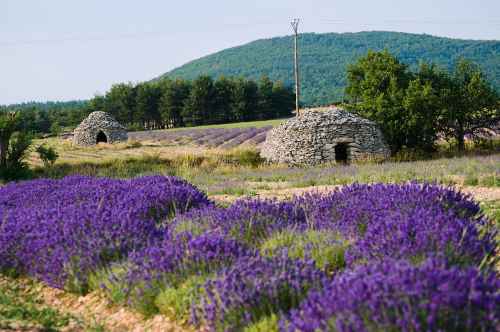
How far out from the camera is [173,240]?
4.07m

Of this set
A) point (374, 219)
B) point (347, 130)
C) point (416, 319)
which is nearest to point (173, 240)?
point (374, 219)

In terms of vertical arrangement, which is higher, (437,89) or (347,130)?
(437,89)

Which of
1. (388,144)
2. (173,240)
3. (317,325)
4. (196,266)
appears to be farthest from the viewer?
(388,144)

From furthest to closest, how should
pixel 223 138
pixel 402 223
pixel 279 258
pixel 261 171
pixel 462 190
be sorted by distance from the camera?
1. pixel 223 138
2. pixel 261 171
3. pixel 462 190
4. pixel 402 223
5. pixel 279 258

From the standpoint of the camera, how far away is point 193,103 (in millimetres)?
62500

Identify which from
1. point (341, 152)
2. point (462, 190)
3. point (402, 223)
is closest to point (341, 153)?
point (341, 152)

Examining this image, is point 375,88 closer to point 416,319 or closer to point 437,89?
point 437,89

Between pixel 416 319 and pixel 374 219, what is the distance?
7.04 ft

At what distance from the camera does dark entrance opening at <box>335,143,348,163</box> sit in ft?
75.3

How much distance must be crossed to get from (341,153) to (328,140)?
1.94 m

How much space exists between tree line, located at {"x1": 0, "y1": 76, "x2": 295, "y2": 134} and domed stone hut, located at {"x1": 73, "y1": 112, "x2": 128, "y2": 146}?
2717cm

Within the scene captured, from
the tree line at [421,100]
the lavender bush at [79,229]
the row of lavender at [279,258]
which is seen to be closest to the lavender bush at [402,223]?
the row of lavender at [279,258]

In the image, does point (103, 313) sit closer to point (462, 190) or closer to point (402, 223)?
point (402, 223)

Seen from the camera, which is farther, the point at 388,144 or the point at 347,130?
the point at 388,144
